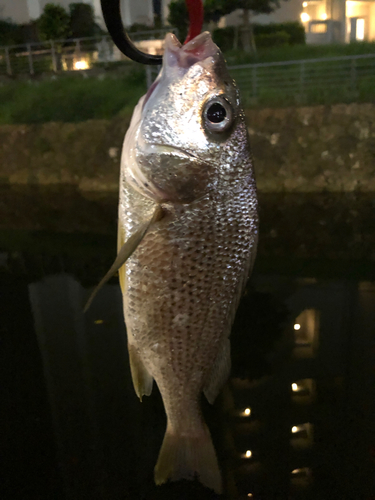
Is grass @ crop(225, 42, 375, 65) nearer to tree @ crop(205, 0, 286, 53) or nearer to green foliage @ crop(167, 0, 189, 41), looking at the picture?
tree @ crop(205, 0, 286, 53)

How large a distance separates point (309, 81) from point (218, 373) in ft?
31.9

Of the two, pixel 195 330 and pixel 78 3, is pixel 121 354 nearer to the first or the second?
pixel 195 330

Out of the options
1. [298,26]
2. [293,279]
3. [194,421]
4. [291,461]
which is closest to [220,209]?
[194,421]

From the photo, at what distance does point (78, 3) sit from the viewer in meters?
14.1

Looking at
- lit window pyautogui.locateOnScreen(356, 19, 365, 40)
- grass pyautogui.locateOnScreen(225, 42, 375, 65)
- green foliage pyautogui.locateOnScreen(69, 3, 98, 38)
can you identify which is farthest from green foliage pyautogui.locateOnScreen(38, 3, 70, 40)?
lit window pyautogui.locateOnScreen(356, 19, 365, 40)

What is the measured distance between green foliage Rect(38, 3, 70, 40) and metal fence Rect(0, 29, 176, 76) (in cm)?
60

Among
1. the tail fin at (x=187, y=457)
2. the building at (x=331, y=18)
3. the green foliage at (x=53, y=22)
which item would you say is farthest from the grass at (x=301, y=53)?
the tail fin at (x=187, y=457)

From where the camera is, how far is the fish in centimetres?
100

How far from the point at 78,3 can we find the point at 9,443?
16074 mm

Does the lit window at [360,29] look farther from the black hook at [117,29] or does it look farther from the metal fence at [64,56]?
the black hook at [117,29]

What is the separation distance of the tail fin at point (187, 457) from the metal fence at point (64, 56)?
1328 cm

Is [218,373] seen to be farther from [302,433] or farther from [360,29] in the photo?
[360,29]

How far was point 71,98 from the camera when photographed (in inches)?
411

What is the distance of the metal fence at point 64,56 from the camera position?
1262cm
